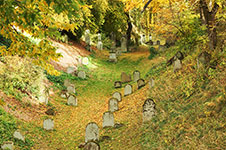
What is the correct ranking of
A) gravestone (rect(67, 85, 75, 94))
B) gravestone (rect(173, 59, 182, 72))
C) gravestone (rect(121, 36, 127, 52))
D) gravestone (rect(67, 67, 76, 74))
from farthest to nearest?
gravestone (rect(121, 36, 127, 52)), gravestone (rect(67, 67, 76, 74)), gravestone (rect(67, 85, 75, 94)), gravestone (rect(173, 59, 182, 72))

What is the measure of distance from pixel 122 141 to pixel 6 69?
6.85 m

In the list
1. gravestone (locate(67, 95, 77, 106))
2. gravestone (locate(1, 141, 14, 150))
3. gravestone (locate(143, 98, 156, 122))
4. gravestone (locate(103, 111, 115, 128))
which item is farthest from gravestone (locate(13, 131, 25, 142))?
gravestone (locate(67, 95, 77, 106))

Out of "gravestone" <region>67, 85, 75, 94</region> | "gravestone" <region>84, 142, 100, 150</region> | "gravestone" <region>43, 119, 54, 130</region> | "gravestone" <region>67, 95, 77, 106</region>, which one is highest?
"gravestone" <region>67, 85, 75, 94</region>

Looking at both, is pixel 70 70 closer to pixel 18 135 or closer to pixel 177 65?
pixel 177 65

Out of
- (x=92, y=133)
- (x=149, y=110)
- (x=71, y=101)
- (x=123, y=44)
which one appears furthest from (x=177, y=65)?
(x=123, y=44)

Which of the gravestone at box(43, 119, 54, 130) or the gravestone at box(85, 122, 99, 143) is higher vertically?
the gravestone at box(43, 119, 54, 130)

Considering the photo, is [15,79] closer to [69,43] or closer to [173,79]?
[173,79]

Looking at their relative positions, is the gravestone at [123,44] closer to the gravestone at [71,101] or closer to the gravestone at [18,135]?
the gravestone at [71,101]

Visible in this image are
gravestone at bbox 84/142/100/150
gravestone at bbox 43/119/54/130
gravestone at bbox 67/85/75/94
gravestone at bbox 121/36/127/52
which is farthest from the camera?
gravestone at bbox 121/36/127/52

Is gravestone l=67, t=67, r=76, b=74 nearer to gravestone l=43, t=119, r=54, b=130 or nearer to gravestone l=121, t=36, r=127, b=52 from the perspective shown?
gravestone l=43, t=119, r=54, b=130

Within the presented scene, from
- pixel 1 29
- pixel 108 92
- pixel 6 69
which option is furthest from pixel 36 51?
pixel 108 92

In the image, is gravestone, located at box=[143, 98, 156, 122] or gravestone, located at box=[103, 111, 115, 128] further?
gravestone, located at box=[103, 111, 115, 128]

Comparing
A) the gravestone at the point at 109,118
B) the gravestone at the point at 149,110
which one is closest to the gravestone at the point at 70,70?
the gravestone at the point at 109,118

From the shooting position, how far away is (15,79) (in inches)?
508
